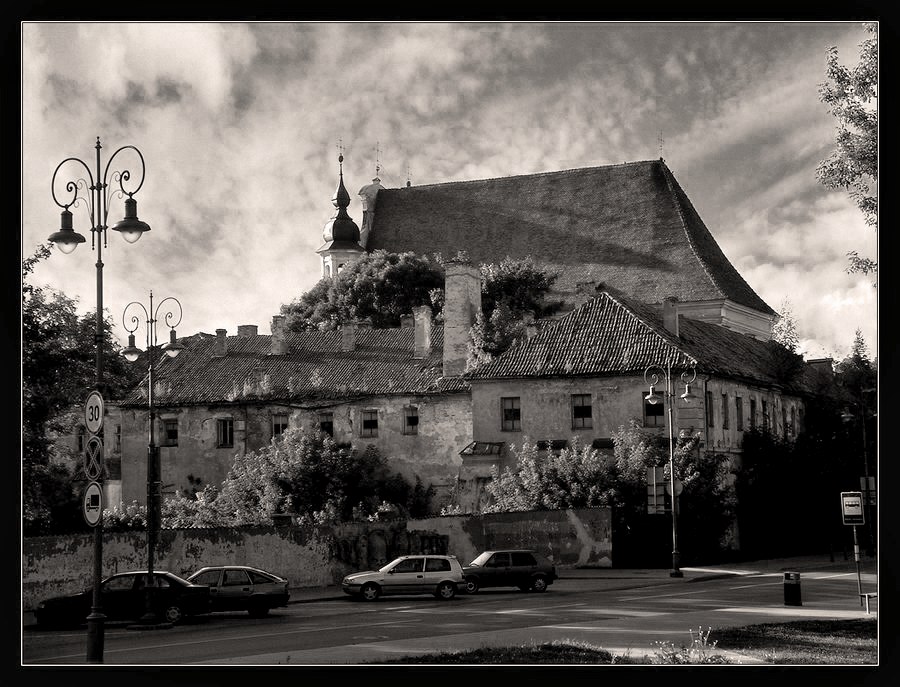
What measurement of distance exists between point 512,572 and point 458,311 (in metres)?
21.5

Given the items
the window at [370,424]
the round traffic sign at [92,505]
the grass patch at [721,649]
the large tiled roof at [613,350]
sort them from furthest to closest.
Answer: the window at [370,424] < the large tiled roof at [613,350] < the round traffic sign at [92,505] < the grass patch at [721,649]

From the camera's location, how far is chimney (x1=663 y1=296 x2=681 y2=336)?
46.8 meters

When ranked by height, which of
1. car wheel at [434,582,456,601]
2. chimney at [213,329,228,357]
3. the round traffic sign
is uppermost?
chimney at [213,329,228,357]

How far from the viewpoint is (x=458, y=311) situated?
52.0 meters

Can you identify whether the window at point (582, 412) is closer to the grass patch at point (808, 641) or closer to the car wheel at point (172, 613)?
the car wheel at point (172, 613)

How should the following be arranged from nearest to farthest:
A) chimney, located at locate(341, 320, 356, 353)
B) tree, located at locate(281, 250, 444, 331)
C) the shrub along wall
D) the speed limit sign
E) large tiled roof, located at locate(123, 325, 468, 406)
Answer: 1. the speed limit sign
2. the shrub along wall
3. large tiled roof, located at locate(123, 325, 468, 406)
4. chimney, located at locate(341, 320, 356, 353)
5. tree, located at locate(281, 250, 444, 331)

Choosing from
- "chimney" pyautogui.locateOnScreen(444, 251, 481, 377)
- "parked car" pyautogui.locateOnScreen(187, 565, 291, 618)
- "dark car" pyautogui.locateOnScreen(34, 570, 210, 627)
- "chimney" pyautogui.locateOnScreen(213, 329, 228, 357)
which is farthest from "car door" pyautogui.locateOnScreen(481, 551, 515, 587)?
"chimney" pyautogui.locateOnScreen(213, 329, 228, 357)

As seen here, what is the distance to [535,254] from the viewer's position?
7444cm

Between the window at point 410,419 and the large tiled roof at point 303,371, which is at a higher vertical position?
the large tiled roof at point 303,371

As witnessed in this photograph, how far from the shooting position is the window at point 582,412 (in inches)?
1752

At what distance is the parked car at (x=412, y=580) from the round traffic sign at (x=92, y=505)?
13747 mm

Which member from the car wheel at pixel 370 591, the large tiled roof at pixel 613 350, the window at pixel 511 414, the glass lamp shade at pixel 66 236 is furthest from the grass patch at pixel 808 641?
the window at pixel 511 414

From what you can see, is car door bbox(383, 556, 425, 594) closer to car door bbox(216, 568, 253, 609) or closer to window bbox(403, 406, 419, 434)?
car door bbox(216, 568, 253, 609)

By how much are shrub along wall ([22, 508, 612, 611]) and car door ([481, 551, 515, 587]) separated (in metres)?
4.43
